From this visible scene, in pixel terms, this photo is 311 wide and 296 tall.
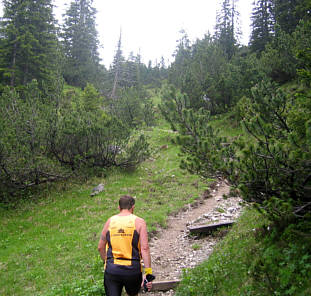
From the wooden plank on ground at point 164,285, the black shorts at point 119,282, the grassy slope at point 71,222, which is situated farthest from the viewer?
the grassy slope at point 71,222

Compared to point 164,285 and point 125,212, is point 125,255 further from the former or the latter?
point 164,285

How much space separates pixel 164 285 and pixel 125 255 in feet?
10.1

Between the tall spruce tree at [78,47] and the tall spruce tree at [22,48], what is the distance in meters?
9.72

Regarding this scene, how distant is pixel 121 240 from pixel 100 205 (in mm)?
10201

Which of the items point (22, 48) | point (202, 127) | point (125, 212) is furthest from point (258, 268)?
point (22, 48)

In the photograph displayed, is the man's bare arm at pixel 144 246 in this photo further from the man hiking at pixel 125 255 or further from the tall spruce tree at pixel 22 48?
the tall spruce tree at pixel 22 48

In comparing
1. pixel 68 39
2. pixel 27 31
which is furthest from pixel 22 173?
pixel 68 39

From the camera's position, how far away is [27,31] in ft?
102

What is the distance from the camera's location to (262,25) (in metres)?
41.0

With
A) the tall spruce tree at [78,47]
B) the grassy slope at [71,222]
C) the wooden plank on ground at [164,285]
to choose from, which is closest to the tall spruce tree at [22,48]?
the tall spruce tree at [78,47]

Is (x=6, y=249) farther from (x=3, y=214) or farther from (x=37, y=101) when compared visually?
(x=37, y=101)

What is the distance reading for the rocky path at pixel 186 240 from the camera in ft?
24.8

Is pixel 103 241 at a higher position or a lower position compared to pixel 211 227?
higher

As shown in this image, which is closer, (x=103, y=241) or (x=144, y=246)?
(x=144, y=246)
